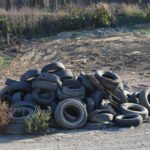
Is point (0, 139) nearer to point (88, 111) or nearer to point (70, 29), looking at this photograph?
point (88, 111)

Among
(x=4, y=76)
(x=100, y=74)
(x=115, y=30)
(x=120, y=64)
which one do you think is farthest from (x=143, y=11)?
(x=100, y=74)

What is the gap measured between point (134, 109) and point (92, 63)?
8611 millimetres

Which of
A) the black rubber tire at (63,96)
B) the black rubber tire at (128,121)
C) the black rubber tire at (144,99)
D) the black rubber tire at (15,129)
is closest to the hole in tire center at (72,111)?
the black rubber tire at (63,96)

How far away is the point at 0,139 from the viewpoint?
7594mm

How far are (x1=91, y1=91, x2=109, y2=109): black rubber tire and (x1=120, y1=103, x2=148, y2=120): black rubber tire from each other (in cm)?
57

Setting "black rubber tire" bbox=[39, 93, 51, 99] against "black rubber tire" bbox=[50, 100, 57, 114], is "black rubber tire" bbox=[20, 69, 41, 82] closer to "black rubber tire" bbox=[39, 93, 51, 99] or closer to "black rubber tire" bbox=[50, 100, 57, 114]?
"black rubber tire" bbox=[39, 93, 51, 99]

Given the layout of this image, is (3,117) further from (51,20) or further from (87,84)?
(51,20)

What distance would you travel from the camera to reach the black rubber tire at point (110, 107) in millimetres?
8742

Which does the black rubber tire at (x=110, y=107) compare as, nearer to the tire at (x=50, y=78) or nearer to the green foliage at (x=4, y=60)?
the tire at (x=50, y=78)

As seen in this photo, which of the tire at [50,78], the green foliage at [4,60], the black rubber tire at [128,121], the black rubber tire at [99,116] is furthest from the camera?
the green foliage at [4,60]

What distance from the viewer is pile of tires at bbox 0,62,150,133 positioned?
324 inches

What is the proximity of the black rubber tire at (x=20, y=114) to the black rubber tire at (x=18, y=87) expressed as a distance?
3.80 feet

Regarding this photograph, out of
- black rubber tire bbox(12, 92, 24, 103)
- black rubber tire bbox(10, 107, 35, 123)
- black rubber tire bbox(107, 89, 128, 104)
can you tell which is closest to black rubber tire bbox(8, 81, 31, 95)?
black rubber tire bbox(12, 92, 24, 103)

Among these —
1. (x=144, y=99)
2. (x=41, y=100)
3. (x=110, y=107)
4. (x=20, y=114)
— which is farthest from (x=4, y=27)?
(x=110, y=107)
